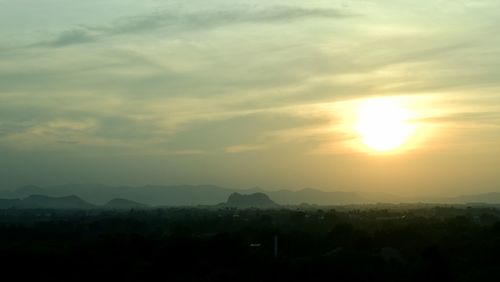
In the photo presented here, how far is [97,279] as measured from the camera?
130 feet

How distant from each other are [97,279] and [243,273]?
735 centimetres

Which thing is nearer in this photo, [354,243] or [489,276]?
[489,276]

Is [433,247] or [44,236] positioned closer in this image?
[433,247]

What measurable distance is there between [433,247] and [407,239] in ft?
42.5

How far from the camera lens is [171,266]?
143 ft

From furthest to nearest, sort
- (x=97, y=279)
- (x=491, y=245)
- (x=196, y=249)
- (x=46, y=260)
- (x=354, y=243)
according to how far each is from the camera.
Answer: (x=354, y=243), (x=491, y=245), (x=196, y=249), (x=46, y=260), (x=97, y=279)

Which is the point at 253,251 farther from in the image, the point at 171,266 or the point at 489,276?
the point at 489,276

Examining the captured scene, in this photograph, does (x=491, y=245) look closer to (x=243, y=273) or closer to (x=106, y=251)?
(x=243, y=273)

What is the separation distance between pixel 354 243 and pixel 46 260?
2425cm

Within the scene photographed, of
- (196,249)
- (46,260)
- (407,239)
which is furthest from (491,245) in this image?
(46,260)

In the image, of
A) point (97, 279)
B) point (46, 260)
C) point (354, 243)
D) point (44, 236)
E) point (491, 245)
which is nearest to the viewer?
point (97, 279)

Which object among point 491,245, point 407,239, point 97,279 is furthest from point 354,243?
point 97,279

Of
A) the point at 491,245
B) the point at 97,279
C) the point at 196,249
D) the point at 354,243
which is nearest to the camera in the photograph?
the point at 97,279

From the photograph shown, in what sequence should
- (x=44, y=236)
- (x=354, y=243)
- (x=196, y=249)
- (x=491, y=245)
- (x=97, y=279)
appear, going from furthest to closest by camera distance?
(x=44, y=236)
(x=354, y=243)
(x=491, y=245)
(x=196, y=249)
(x=97, y=279)
